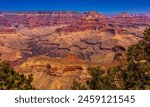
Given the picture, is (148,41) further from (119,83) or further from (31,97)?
(31,97)

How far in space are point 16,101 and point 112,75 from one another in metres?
20.5

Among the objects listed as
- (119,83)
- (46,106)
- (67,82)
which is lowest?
(67,82)

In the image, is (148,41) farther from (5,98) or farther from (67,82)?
(67,82)

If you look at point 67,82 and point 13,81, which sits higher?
point 13,81

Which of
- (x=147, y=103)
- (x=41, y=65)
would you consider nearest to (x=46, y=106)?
(x=147, y=103)

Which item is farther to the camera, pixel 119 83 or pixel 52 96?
pixel 119 83

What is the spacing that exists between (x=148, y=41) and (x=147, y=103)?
27.0 meters

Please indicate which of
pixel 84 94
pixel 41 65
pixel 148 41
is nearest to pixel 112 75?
pixel 148 41

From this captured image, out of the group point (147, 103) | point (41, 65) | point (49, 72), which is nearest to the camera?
point (147, 103)

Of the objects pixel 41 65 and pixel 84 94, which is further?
pixel 41 65

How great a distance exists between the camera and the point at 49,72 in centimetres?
12144

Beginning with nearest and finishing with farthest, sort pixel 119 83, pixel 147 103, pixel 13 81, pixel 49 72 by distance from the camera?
pixel 147 103 → pixel 13 81 → pixel 119 83 → pixel 49 72

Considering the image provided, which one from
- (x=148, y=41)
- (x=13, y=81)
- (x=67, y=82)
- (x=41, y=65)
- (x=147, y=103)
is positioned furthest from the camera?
(x=41, y=65)

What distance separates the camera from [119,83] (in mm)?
27766
